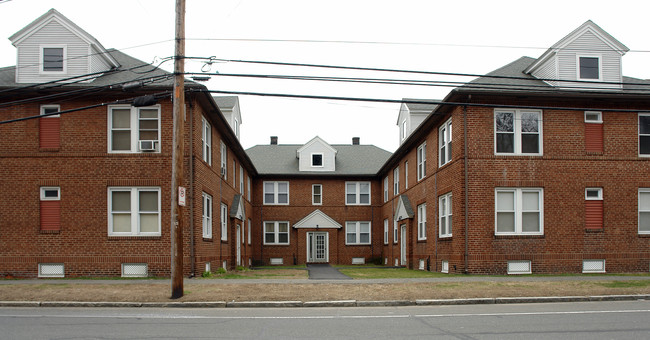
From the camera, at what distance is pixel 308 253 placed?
127 ft

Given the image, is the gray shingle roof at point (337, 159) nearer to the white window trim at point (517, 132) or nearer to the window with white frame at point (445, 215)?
the window with white frame at point (445, 215)

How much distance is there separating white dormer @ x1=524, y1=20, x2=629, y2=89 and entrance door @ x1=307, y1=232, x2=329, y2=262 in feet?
68.2

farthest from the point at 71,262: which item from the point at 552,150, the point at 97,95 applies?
the point at 552,150

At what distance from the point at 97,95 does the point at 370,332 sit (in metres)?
14.6

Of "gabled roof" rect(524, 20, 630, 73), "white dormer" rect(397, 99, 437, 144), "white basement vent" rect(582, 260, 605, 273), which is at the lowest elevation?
"white basement vent" rect(582, 260, 605, 273)

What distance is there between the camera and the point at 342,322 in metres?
10.2

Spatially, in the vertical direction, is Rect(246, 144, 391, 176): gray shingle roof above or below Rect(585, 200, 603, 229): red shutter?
above

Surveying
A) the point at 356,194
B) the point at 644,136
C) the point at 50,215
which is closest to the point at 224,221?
the point at 50,215

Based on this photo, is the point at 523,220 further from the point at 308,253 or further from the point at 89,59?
the point at 308,253

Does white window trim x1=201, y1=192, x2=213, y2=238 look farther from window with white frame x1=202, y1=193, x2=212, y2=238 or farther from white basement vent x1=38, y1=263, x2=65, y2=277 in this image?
white basement vent x1=38, y1=263, x2=65, y2=277

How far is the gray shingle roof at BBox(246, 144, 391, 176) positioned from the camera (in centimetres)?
3931

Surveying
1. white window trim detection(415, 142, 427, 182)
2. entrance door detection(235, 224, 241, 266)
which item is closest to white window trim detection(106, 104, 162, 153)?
entrance door detection(235, 224, 241, 266)

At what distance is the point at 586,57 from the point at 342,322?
644 inches

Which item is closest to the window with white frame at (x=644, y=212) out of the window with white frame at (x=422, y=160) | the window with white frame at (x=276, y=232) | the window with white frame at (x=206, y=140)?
the window with white frame at (x=422, y=160)
